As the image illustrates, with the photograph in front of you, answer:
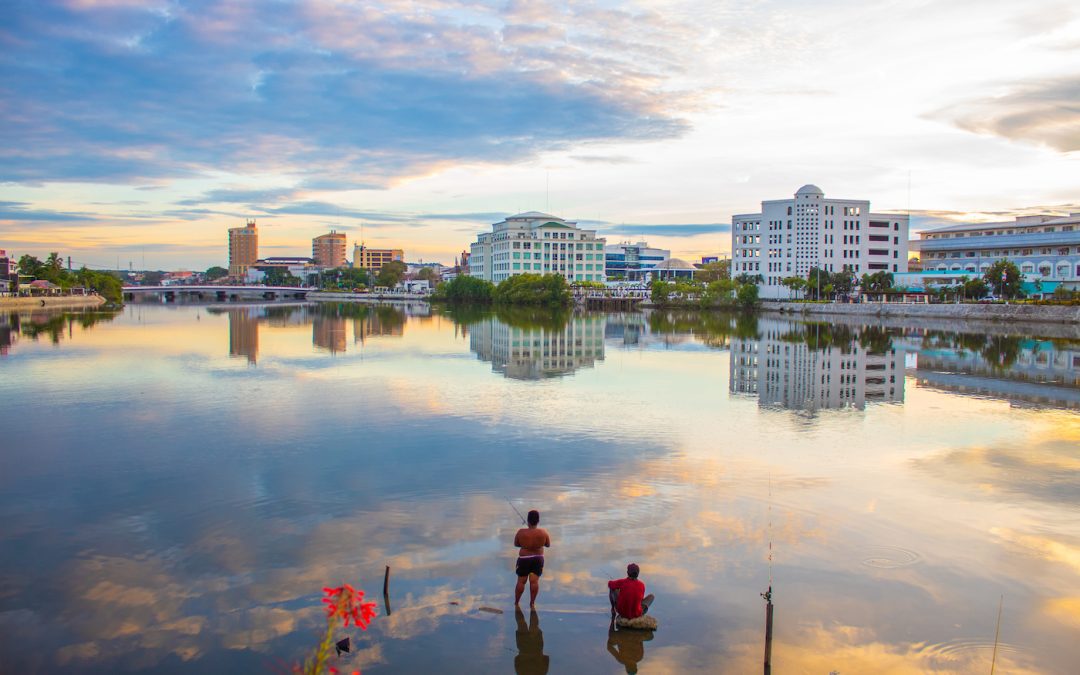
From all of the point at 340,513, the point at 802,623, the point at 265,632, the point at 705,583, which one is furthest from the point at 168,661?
the point at 802,623

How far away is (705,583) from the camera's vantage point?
32.1ft

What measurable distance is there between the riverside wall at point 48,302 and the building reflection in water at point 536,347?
54.2 metres

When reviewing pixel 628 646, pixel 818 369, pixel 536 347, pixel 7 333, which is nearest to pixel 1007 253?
pixel 818 369

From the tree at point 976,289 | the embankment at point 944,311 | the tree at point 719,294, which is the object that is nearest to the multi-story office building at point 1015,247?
the tree at point 976,289

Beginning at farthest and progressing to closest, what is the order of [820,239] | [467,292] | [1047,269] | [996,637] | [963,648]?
1. [467,292]
2. [820,239]
3. [1047,269]
4. [996,637]
5. [963,648]

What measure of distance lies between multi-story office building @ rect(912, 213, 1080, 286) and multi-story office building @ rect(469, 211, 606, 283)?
60739 mm

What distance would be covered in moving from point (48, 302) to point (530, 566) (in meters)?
104

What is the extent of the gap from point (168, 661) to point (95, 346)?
3913 cm

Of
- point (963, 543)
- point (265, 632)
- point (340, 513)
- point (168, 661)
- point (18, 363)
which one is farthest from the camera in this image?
point (18, 363)

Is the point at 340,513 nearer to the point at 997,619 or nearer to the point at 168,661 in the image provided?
the point at 168,661

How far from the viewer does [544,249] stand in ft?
490

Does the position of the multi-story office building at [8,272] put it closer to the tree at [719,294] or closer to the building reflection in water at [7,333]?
the building reflection in water at [7,333]

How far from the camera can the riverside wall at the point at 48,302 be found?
8388 centimetres

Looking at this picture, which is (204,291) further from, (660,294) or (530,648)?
(530,648)
